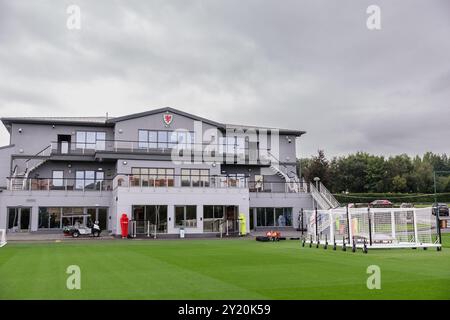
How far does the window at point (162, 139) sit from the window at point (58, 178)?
22.2ft

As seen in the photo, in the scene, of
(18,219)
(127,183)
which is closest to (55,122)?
(18,219)

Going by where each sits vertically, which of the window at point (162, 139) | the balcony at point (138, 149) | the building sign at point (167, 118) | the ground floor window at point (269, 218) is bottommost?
the ground floor window at point (269, 218)

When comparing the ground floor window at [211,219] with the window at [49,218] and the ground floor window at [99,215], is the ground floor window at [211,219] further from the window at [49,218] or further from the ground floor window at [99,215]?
the window at [49,218]

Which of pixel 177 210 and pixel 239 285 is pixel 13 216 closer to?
pixel 177 210

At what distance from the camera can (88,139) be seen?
39125 mm

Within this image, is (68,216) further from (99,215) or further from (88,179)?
(88,179)

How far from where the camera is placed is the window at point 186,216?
32.8 meters

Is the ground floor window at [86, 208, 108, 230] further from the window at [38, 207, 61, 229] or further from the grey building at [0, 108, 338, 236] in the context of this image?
the window at [38, 207, 61, 229]

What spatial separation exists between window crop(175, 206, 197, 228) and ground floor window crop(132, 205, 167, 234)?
0.93 m

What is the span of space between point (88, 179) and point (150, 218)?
820cm

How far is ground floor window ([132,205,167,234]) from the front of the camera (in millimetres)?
31969

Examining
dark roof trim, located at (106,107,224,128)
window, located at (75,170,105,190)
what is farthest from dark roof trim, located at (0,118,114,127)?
window, located at (75,170,105,190)

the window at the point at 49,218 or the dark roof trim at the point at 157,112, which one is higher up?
the dark roof trim at the point at 157,112

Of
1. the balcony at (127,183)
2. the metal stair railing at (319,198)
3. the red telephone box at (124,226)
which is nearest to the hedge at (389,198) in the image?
the metal stair railing at (319,198)
